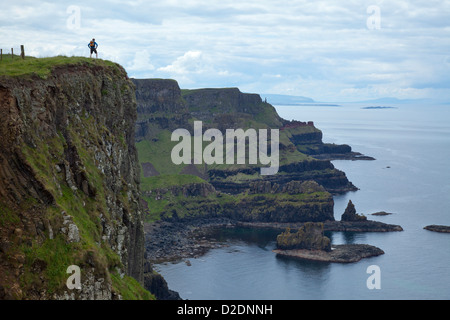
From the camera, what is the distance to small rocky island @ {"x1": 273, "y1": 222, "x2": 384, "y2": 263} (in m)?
160

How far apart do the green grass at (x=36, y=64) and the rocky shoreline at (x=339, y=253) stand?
101m

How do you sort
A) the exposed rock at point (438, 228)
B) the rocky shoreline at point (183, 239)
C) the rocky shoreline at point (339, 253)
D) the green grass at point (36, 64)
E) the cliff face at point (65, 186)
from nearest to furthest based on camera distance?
the cliff face at point (65, 186) < the green grass at point (36, 64) < the rocky shoreline at point (339, 253) < the rocky shoreline at point (183, 239) < the exposed rock at point (438, 228)

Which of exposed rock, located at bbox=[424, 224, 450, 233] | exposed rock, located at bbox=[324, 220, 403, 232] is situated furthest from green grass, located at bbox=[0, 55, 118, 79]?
exposed rock, located at bbox=[424, 224, 450, 233]

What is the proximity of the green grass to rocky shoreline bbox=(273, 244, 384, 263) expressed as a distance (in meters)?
101

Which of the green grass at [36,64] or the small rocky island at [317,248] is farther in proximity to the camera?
the small rocky island at [317,248]

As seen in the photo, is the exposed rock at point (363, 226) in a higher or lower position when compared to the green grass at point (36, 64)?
lower

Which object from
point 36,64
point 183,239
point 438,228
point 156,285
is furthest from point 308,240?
point 36,64

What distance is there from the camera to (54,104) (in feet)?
198

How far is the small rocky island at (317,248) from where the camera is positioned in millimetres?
A: 160337

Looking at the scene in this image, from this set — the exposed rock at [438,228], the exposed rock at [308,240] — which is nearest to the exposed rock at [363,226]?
the exposed rock at [438,228]

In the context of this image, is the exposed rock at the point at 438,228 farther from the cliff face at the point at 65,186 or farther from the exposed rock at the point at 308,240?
the cliff face at the point at 65,186

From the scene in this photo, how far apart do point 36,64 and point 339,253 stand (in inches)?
4566
